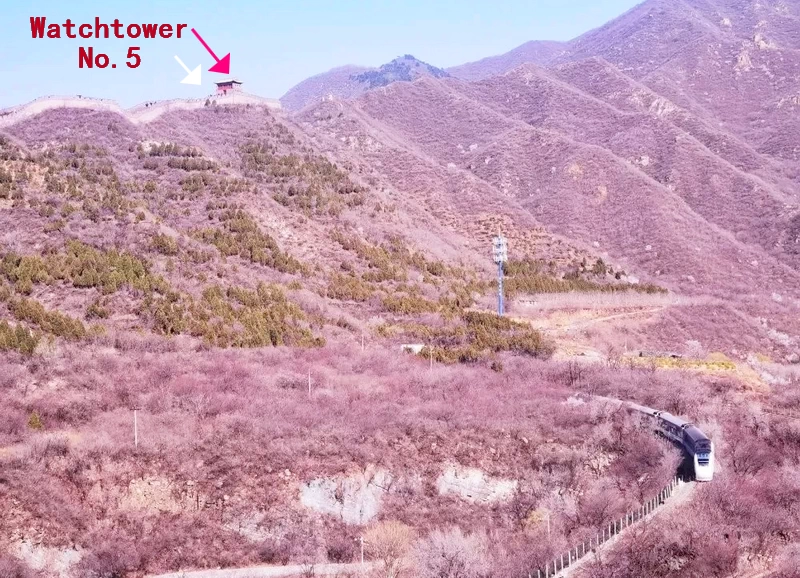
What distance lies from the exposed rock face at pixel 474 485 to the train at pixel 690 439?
5.38 metres

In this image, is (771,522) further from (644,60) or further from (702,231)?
(644,60)

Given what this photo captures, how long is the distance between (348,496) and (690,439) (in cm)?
1046

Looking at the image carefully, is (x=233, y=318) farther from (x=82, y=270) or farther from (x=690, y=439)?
(x=690, y=439)

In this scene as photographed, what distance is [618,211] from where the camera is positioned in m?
74.2

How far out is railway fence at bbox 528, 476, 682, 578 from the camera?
58.4ft

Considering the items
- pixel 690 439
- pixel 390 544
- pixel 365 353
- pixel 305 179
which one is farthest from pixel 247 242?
pixel 690 439

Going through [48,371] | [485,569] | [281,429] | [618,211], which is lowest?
[485,569]

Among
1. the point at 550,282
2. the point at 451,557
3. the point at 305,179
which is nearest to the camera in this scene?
the point at 451,557

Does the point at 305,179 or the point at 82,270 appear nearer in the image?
the point at 82,270

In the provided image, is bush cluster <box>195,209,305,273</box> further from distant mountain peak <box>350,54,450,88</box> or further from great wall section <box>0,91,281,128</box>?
distant mountain peak <box>350,54,450,88</box>

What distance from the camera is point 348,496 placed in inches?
A: 871

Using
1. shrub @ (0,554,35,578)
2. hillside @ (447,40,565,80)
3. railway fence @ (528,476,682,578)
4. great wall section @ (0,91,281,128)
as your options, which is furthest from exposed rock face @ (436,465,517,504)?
hillside @ (447,40,565,80)

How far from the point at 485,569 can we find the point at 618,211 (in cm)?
6152

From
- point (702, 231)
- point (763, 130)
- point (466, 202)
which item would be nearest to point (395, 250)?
point (466, 202)
